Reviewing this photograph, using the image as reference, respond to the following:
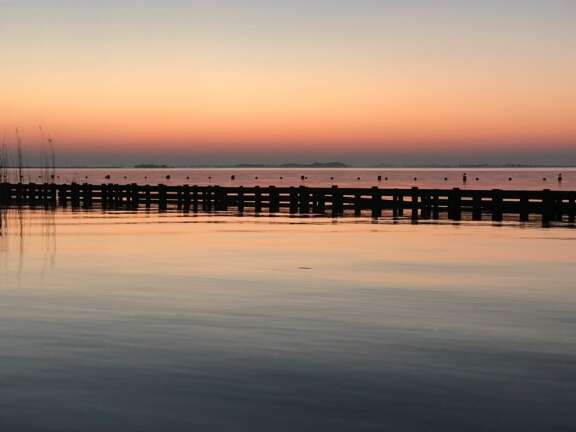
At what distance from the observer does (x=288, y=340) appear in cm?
1175

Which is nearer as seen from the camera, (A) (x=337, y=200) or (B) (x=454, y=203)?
(B) (x=454, y=203)

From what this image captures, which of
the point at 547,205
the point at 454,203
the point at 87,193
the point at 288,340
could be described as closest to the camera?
the point at 288,340

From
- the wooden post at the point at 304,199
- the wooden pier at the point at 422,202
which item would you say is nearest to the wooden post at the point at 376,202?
the wooden pier at the point at 422,202

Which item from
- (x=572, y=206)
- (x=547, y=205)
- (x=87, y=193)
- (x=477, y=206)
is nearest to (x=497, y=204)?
(x=477, y=206)

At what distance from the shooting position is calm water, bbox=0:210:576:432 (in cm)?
823

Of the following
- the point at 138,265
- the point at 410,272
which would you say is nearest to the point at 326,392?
the point at 410,272

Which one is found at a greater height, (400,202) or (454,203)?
(454,203)

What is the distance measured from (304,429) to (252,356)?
3049 millimetres

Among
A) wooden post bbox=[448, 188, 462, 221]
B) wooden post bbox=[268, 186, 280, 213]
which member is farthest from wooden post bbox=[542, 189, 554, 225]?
wooden post bbox=[268, 186, 280, 213]

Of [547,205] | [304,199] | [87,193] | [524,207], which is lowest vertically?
[87,193]

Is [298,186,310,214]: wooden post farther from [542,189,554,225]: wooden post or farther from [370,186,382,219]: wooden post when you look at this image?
[542,189,554,225]: wooden post

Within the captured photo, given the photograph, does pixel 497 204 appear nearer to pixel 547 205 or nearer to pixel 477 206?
pixel 477 206

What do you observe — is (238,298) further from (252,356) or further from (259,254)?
(259,254)

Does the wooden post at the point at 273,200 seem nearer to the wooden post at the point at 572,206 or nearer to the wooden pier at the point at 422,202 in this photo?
the wooden pier at the point at 422,202
